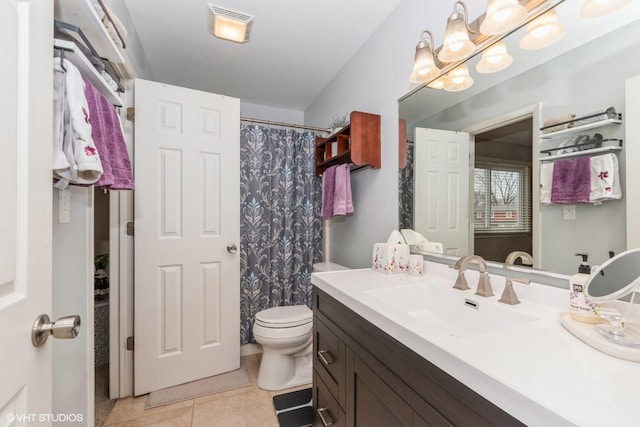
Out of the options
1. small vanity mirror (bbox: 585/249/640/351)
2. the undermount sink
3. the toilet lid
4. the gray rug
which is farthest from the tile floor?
small vanity mirror (bbox: 585/249/640/351)

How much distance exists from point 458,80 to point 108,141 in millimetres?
1505

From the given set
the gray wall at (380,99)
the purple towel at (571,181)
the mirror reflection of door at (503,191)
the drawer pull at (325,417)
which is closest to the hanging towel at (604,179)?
the purple towel at (571,181)

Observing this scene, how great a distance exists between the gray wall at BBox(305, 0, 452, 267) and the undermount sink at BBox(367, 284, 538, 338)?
54 centimetres

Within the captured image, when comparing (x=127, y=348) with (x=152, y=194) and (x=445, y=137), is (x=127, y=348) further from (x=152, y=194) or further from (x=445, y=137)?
(x=445, y=137)

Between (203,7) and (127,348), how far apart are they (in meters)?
2.13

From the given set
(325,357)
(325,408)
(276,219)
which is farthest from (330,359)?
(276,219)

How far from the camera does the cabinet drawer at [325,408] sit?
1.12 metres

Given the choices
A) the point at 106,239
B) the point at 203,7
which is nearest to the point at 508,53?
the point at 203,7

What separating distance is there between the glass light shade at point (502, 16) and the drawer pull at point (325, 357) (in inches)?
57.1

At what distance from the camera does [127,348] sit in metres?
1.75

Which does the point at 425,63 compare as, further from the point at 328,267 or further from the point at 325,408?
the point at 325,408

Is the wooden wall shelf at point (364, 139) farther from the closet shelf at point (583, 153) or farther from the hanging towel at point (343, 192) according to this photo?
the closet shelf at point (583, 153)

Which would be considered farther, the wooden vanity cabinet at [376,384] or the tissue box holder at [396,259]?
the tissue box holder at [396,259]

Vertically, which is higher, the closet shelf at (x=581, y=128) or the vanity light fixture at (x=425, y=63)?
the vanity light fixture at (x=425, y=63)
